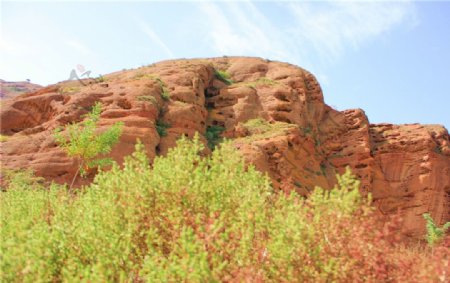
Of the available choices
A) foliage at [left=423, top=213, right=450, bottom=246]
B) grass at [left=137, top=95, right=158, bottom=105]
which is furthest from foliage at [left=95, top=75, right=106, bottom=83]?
foliage at [left=423, top=213, right=450, bottom=246]

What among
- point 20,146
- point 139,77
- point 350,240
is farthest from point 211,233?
point 139,77

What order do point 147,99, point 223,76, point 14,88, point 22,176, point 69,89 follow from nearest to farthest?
point 22,176 < point 147,99 < point 69,89 < point 223,76 < point 14,88

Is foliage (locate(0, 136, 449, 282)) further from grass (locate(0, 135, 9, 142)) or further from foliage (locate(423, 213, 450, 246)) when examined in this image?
grass (locate(0, 135, 9, 142))

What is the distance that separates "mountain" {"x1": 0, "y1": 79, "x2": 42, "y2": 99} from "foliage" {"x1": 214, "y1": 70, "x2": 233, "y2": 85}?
99.0 meters

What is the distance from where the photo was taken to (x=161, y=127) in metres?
35.4

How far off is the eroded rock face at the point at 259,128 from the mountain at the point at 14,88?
102814 millimetres

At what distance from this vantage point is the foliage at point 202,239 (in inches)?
359

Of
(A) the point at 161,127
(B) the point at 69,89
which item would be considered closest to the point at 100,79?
(B) the point at 69,89

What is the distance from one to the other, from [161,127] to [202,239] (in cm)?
2664

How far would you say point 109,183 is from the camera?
12.8 m

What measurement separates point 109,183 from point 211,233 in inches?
170

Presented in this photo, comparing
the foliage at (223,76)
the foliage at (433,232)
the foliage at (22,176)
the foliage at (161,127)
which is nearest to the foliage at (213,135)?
the foliage at (161,127)

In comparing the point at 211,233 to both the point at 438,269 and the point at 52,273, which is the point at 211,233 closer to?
the point at 52,273

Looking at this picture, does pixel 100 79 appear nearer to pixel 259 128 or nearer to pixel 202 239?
pixel 259 128
